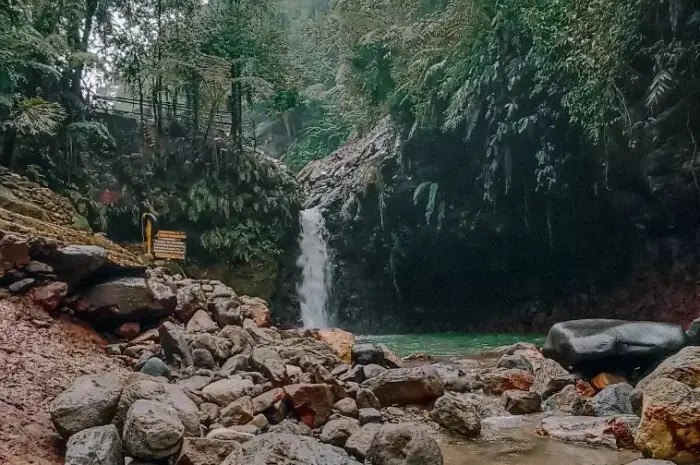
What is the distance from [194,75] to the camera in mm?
13953

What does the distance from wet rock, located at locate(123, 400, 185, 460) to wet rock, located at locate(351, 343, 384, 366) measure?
3871 millimetres

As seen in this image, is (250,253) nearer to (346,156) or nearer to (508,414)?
(346,156)

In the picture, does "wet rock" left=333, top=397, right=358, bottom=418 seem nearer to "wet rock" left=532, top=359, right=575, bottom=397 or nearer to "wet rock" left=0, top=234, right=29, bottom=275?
"wet rock" left=532, top=359, right=575, bottom=397

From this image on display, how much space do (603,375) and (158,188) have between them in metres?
11.3

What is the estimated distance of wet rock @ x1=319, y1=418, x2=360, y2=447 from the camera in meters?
4.12

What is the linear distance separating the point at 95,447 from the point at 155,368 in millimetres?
1989

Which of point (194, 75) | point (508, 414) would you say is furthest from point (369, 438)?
point (194, 75)

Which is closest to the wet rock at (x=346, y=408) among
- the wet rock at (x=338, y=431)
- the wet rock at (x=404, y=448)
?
the wet rock at (x=338, y=431)

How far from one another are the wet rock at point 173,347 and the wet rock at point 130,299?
2.52 feet

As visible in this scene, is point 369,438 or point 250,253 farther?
point 250,253

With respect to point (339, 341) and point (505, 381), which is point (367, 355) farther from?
point (505, 381)

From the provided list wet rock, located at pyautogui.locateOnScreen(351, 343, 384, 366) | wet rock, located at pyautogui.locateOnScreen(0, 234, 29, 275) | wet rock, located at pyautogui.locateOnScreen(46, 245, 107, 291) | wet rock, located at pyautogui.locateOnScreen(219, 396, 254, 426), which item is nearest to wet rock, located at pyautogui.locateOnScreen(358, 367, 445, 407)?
wet rock, located at pyautogui.locateOnScreen(219, 396, 254, 426)

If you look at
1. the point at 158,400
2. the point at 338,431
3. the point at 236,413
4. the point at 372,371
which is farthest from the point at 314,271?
the point at 158,400

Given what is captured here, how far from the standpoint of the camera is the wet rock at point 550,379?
575 centimetres
